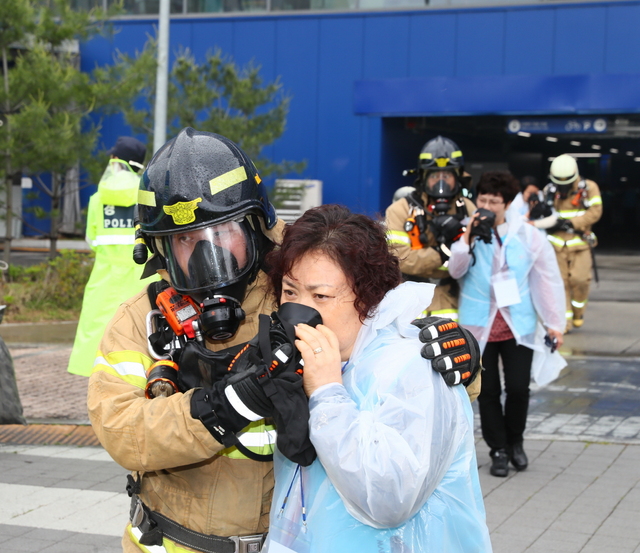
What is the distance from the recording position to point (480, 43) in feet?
69.1

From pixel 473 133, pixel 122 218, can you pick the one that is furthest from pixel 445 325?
pixel 473 133

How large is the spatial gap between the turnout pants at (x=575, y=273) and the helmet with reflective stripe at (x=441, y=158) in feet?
17.6

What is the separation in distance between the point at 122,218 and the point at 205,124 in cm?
1076

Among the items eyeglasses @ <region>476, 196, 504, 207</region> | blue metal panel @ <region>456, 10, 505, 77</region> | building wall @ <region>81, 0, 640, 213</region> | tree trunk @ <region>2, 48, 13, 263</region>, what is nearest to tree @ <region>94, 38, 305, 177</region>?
tree trunk @ <region>2, 48, 13, 263</region>

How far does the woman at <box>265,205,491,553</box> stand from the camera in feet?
6.06

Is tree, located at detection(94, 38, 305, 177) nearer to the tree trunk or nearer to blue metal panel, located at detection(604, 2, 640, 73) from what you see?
the tree trunk

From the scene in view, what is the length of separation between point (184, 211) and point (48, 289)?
38.4 feet

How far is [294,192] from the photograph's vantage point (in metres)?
20.4

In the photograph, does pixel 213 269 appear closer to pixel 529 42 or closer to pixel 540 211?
pixel 540 211

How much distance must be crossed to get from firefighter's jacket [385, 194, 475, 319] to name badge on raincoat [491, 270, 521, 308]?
0.35 metres

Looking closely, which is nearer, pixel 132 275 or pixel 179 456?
pixel 179 456

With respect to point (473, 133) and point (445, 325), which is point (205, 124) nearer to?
point (473, 133)

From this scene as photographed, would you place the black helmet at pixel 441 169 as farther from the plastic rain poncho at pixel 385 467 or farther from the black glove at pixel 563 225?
the black glove at pixel 563 225

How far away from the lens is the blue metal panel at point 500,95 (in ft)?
64.7
